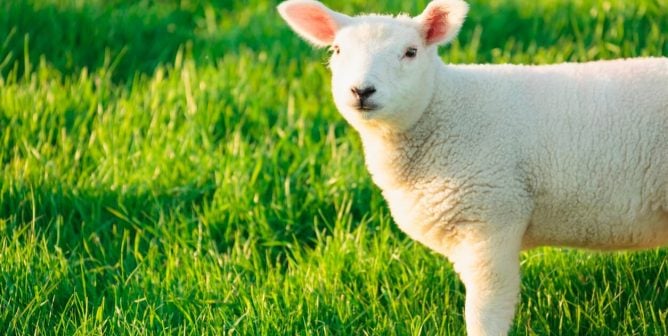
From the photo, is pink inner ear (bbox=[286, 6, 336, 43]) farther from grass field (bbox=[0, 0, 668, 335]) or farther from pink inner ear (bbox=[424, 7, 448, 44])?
grass field (bbox=[0, 0, 668, 335])

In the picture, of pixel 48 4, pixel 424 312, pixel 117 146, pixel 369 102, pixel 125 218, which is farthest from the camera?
pixel 48 4

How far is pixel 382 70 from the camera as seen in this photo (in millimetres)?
3881

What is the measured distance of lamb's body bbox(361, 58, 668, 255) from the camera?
388 centimetres

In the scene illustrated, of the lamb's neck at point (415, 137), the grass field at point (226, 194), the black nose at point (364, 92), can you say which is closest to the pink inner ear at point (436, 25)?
the lamb's neck at point (415, 137)

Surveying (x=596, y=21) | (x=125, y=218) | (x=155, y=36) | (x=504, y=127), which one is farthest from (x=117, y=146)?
(x=596, y=21)

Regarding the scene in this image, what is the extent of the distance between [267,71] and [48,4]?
159 centimetres

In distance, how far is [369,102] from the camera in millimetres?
3820

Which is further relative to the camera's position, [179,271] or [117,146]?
[117,146]

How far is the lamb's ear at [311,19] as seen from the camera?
4.18 m

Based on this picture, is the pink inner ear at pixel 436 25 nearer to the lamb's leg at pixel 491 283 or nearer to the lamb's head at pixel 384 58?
the lamb's head at pixel 384 58

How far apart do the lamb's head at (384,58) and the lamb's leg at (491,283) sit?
1.69ft

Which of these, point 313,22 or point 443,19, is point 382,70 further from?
point 313,22

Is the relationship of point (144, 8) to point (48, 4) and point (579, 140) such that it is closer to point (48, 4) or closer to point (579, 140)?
point (48, 4)

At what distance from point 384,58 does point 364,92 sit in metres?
0.17
